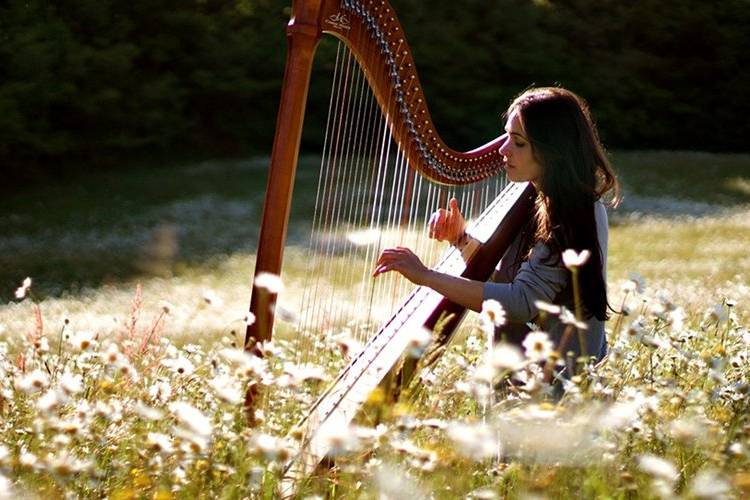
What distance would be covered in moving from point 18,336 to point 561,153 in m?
4.24

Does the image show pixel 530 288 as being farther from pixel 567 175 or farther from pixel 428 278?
pixel 567 175

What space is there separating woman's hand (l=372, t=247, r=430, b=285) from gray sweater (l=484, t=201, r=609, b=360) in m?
0.23

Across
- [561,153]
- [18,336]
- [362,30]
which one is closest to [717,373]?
[561,153]

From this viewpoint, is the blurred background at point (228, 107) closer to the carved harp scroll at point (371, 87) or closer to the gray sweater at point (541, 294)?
the carved harp scroll at point (371, 87)

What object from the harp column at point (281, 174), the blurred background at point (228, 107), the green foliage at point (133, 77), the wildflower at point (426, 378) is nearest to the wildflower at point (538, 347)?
the wildflower at point (426, 378)

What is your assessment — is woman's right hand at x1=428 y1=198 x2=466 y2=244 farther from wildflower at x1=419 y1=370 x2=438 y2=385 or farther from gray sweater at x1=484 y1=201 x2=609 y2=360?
wildflower at x1=419 y1=370 x2=438 y2=385

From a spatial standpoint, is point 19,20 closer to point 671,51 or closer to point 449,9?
point 449,9

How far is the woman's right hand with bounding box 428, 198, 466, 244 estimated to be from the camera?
3.79 m

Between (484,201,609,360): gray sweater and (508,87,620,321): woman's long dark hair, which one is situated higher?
(508,87,620,321): woman's long dark hair

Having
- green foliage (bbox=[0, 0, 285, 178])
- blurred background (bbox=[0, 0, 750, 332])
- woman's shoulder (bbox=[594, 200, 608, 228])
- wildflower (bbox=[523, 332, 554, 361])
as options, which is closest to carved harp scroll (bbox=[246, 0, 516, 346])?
wildflower (bbox=[523, 332, 554, 361])

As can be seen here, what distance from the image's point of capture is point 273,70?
52.3 feet

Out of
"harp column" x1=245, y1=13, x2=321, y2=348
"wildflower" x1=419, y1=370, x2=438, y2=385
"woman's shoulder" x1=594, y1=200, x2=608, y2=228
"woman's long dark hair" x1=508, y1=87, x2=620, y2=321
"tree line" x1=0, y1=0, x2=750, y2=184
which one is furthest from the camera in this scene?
"tree line" x1=0, y1=0, x2=750, y2=184

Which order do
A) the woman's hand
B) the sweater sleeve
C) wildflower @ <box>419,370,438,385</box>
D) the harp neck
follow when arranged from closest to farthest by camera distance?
wildflower @ <box>419,370,438,385</box>, the harp neck, the woman's hand, the sweater sleeve

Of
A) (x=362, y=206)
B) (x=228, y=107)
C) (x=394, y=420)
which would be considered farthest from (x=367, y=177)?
(x=228, y=107)
